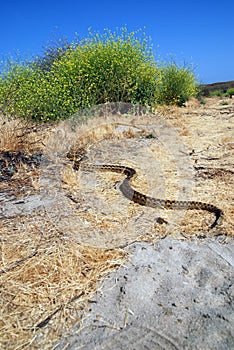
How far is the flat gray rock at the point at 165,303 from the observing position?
5.33 feet

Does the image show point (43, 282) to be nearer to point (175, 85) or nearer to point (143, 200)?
point (143, 200)

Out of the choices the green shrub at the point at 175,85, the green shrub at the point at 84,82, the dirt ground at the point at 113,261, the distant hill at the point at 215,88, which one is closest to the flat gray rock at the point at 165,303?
the dirt ground at the point at 113,261

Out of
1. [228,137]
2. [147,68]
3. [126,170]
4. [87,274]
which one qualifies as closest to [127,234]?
[87,274]

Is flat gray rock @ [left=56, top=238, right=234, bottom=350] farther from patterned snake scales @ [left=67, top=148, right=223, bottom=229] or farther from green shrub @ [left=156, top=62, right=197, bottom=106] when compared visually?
green shrub @ [left=156, top=62, right=197, bottom=106]

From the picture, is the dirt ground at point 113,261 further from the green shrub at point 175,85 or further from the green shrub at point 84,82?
the green shrub at point 175,85

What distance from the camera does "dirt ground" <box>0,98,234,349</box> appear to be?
1.69 m

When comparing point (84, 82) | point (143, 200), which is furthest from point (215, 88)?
point (143, 200)

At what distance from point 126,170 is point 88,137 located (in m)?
2.10

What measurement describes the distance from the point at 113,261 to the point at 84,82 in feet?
25.6

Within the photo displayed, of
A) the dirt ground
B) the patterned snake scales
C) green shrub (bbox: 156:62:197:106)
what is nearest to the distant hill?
green shrub (bbox: 156:62:197:106)

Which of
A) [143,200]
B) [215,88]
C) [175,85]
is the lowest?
[215,88]

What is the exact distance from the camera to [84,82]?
9258 millimetres

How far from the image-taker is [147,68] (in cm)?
1084

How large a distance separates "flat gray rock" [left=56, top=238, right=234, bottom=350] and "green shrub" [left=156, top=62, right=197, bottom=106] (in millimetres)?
12709
